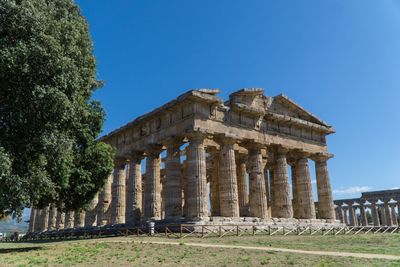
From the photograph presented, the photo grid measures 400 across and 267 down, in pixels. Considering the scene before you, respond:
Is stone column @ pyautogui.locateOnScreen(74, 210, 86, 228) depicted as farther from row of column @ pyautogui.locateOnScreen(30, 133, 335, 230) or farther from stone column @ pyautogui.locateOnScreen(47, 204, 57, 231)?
stone column @ pyautogui.locateOnScreen(47, 204, 57, 231)

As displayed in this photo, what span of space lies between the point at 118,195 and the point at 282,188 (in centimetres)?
1915

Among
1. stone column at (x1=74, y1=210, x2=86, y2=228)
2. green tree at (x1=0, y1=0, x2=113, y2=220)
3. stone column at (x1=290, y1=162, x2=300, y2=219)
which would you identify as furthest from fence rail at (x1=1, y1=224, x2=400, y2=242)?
stone column at (x1=74, y1=210, x2=86, y2=228)

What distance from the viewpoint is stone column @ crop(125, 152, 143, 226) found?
126ft

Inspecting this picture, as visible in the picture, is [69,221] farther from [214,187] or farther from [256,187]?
[256,187]

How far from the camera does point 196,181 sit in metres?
32.3

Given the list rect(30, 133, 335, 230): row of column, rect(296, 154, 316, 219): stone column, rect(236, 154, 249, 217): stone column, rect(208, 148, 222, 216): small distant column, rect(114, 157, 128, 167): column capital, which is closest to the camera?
rect(30, 133, 335, 230): row of column

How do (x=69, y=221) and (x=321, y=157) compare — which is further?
(x=69, y=221)

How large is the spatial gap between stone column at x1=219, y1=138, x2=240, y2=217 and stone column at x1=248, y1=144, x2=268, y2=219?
314 centimetres

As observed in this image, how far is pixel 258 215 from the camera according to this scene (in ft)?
118

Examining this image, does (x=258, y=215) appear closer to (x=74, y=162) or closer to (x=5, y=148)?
(x=74, y=162)

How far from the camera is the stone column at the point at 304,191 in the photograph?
1614 inches

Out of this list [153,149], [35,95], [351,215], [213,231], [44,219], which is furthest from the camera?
[351,215]

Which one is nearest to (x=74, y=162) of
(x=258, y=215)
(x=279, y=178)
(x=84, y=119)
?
(x=84, y=119)

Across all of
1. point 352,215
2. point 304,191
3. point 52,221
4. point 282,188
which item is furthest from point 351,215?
point 52,221
